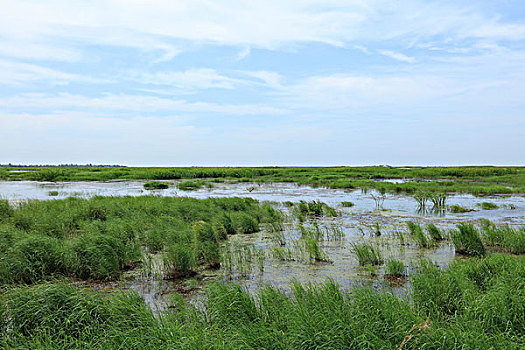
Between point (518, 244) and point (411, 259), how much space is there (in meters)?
3.06

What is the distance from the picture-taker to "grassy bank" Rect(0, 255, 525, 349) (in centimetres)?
400

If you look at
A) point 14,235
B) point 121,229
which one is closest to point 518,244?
point 121,229

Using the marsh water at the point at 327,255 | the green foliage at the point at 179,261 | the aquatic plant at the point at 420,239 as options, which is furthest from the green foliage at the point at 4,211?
the aquatic plant at the point at 420,239

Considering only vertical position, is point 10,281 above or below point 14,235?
below

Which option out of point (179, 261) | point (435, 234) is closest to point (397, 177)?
point (435, 234)

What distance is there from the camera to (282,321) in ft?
15.6

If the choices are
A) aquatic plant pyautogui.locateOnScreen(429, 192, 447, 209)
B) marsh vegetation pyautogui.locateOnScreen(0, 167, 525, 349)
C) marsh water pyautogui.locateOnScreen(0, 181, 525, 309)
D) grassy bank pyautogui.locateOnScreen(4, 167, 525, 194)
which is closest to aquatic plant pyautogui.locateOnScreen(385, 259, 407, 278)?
marsh vegetation pyautogui.locateOnScreen(0, 167, 525, 349)

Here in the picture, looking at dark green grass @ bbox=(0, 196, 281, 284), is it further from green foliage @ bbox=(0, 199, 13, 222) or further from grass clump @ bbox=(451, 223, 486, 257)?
grass clump @ bbox=(451, 223, 486, 257)

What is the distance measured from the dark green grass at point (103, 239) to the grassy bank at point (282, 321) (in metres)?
2.50

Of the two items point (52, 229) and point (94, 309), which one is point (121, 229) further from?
point (94, 309)

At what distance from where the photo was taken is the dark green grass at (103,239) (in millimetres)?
7695

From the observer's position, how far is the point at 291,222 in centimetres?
1548

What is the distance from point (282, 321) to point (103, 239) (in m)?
5.76

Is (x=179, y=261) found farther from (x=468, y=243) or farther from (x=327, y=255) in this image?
(x=468, y=243)
